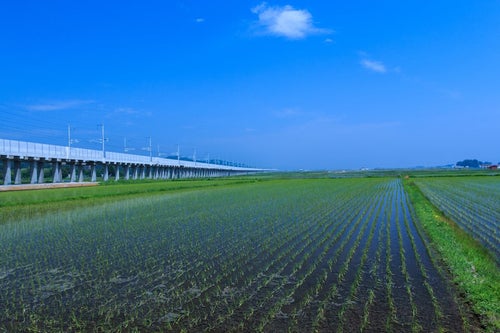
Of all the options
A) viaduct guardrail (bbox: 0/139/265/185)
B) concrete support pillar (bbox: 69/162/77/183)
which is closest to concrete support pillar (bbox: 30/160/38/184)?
viaduct guardrail (bbox: 0/139/265/185)

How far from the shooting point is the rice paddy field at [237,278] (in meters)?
4.77

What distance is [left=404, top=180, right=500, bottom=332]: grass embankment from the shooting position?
4920 mm

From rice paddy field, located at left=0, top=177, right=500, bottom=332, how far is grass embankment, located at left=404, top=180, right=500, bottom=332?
0.25 ft

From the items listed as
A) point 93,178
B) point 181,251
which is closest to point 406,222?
point 181,251

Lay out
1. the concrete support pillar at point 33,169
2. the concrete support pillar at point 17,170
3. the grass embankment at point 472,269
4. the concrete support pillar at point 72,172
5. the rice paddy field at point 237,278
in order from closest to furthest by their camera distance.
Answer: the rice paddy field at point 237,278 → the grass embankment at point 472,269 → the concrete support pillar at point 17,170 → the concrete support pillar at point 33,169 → the concrete support pillar at point 72,172

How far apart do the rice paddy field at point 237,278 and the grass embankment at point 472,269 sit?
0.07 meters

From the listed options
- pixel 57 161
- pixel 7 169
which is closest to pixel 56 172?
pixel 57 161

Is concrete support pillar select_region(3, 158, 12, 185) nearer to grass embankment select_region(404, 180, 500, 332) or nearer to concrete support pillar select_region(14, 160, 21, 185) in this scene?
concrete support pillar select_region(14, 160, 21, 185)

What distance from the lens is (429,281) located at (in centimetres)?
633

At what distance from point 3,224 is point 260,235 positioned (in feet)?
31.5

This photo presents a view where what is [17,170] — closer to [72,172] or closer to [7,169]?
[7,169]

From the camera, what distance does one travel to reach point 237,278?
6.65 m

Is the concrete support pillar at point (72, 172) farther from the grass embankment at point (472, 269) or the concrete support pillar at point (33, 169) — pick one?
the grass embankment at point (472, 269)

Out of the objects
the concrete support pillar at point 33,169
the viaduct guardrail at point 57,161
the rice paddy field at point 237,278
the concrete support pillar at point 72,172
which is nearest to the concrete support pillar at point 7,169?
the viaduct guardrail at point 57,161
